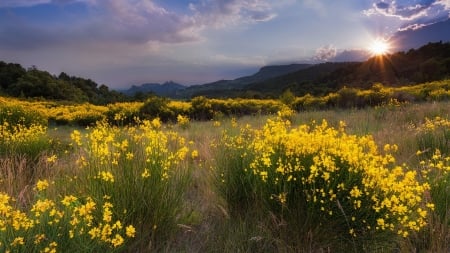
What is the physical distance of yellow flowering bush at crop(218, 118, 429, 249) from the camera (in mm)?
3072

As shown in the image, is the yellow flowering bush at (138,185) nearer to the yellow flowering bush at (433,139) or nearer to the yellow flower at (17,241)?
the yellow flower at (17,241)

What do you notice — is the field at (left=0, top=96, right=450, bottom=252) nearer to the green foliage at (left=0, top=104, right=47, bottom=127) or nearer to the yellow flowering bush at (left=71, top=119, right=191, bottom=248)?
the yellow flowering bush at (left=71, top=119, right=191, bottom=248)

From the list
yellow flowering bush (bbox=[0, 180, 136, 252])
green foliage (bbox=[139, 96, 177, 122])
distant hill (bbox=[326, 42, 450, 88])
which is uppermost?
distant hill (bbox=[326, 42, 450, 88])

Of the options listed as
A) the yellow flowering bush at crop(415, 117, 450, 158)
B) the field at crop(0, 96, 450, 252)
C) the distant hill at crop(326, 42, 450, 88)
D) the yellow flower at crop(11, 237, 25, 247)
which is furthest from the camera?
the distant hill at crop(326, 42, 450, 88)

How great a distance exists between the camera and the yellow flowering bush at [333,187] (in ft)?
10.1

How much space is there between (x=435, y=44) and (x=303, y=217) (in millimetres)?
52419

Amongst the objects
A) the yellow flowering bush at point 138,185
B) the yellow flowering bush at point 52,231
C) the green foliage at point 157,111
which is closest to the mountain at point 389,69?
the green foliage at point 157,111

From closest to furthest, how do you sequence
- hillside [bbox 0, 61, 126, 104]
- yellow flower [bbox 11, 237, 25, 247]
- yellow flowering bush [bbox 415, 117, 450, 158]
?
yellow flower [bbox 11, 237, 25, 247] < yellow flowering bush [bbox 415, 117, 450, 158] < hillside [bbox 0, 61, 126, 104]

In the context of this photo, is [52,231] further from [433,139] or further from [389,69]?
[389,69]

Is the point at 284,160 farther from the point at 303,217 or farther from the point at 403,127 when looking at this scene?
the point at 403,127

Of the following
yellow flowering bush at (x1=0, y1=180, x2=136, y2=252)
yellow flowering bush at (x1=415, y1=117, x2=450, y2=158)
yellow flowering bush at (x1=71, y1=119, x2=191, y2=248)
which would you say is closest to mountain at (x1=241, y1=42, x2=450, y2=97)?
yellow flowering bush at (x1=415, y1=117, x2=450, y2=158)

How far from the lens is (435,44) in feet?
160

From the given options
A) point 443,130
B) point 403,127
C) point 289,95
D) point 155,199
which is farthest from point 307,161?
point 289,95

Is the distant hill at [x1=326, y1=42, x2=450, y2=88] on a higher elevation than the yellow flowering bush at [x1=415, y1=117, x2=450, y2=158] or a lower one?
higher
